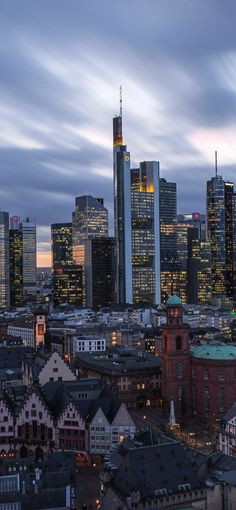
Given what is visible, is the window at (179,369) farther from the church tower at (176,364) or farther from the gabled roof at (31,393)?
the gabled roof at (31,393)

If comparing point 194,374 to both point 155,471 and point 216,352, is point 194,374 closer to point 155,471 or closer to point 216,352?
point 216,352

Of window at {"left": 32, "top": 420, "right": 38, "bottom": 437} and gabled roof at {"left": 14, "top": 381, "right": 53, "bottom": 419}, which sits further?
gabled roof at {"left": 14, "top": 381, "right": 53, "bottom": 419}

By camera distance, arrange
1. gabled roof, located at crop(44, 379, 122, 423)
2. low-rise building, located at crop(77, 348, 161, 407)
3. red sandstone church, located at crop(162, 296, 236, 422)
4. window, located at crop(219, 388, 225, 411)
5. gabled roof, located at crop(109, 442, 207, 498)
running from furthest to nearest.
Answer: low-rise building, located at crop(77, 348, 161, 407), red sandstone church, located at crop(162, 296, 236, 422), window, located at crop(219, 388, 225, 411), gabled roof, located at crop(44, 379, 122, 423), gabled roof, located at crop(109, 442, 207, 498)

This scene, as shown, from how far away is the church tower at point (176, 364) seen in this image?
139250mm

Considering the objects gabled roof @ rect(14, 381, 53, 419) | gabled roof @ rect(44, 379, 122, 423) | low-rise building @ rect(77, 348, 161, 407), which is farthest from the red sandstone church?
gabled roof @ rect(14, 381, 53, 419)

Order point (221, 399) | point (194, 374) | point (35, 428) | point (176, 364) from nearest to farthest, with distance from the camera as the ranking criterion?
point (35, 428) → point (221, 399) → point (194, 374) → point (176, 364)

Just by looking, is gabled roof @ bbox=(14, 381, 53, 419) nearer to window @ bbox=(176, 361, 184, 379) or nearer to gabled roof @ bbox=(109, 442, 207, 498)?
gabled roof @ bbox=(109, 442, 207, 498)

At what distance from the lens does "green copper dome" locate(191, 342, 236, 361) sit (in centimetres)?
13362

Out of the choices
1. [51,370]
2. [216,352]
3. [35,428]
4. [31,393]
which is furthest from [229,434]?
[51,370]

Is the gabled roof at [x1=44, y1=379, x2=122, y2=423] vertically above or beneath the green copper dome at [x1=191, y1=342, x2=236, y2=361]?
beneath

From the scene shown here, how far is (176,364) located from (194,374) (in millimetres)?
4211

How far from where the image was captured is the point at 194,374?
456ft

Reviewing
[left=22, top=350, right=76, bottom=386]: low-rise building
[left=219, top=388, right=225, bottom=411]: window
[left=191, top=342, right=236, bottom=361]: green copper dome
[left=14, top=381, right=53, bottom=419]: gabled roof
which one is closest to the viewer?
[left=14, top=381, right=53, bottom=419]: gabled roof

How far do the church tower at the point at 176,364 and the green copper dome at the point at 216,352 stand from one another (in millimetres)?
2965
